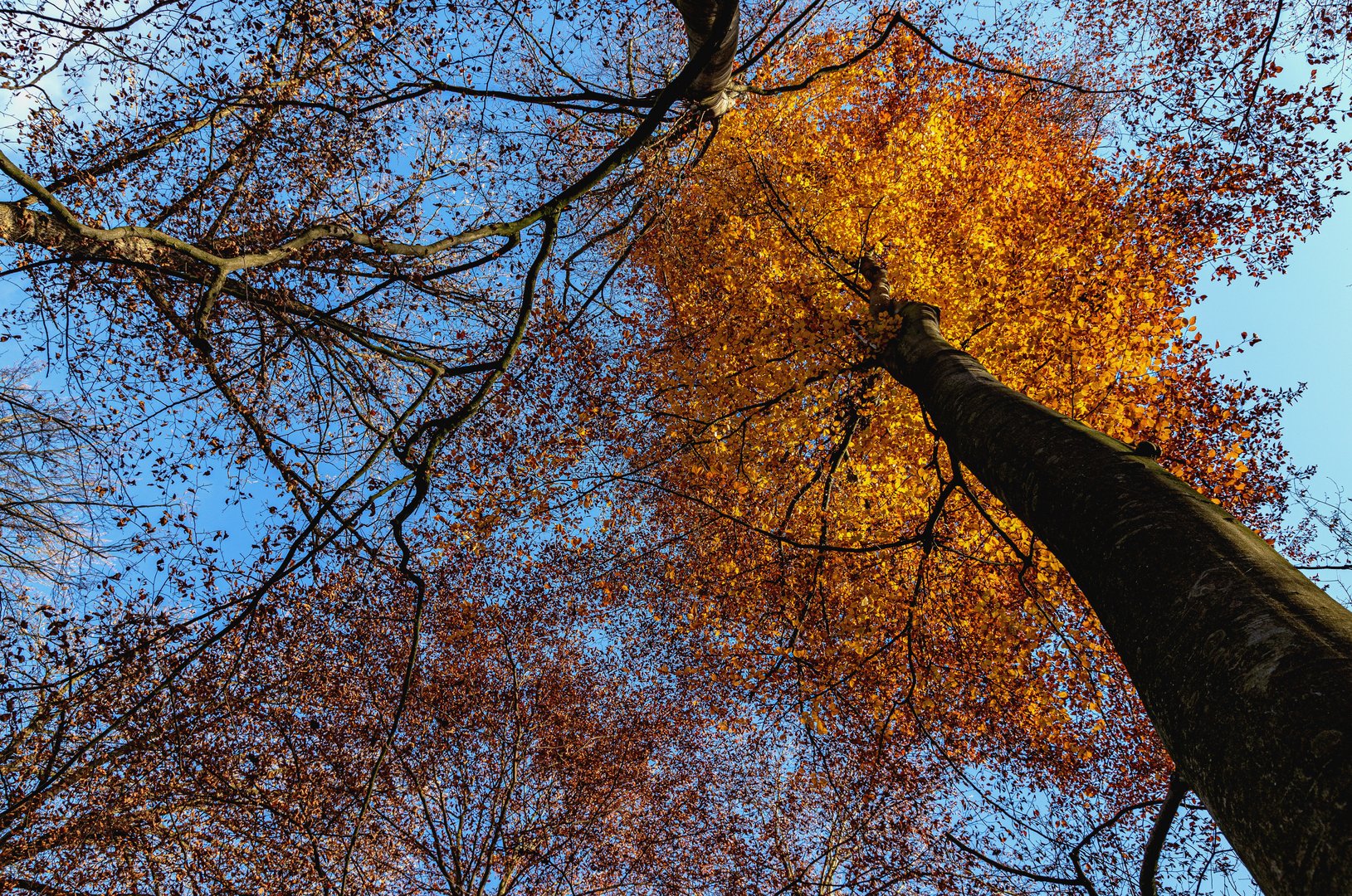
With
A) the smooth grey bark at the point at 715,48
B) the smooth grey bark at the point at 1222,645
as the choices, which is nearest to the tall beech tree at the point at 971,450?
the smooth grey bark at the point at 1222,645

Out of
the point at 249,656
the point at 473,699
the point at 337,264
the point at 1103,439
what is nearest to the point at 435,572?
the point at 473,699

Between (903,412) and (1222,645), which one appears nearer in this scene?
(1222,645)

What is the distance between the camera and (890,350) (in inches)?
225

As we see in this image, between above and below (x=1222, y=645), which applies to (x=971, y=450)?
above

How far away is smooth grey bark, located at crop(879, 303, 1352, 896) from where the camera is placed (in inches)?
50.3

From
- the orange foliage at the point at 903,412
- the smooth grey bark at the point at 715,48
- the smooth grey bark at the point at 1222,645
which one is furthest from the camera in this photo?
the orange foliage at the point at 903,412

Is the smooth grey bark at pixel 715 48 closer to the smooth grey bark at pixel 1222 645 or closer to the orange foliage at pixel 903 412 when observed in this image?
the orange foliage at pixel 903 412

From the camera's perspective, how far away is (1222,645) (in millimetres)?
1598

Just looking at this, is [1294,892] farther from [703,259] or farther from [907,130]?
[907,130]

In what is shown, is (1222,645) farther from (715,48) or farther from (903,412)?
(903,412)

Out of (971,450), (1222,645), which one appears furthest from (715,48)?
(1222,645)

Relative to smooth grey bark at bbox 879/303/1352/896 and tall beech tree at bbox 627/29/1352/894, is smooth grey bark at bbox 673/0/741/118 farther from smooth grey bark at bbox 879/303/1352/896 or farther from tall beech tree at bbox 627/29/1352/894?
smooth grey bark at bbox 879/303/1352/896

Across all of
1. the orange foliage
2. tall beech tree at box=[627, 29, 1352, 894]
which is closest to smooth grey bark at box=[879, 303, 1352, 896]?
tall beech tree at box=[627, 29, 1352, 894]

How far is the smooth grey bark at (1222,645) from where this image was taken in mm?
1276
